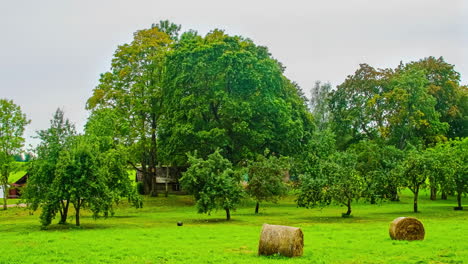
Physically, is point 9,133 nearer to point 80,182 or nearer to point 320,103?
point 80,182

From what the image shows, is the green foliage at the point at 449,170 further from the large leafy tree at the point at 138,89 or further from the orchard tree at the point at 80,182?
the large leafy tree at the point at 138,89

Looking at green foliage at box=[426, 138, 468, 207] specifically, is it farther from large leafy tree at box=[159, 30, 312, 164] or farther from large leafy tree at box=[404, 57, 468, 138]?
large leafy tree at box=[404, 57, 468, 138]

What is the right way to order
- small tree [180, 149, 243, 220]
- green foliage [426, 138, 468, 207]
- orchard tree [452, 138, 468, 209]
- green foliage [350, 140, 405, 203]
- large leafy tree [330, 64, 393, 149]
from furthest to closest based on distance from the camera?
large leafy tree [330, 64, 393, 149]
orchard tree [452, 138, 468, 209]
green foliage [426, 138, 468, 207]
green foliage [350, 140, 405, 203]
small tree [180, 149, 243, 220]

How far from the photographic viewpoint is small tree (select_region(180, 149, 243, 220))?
123 ft

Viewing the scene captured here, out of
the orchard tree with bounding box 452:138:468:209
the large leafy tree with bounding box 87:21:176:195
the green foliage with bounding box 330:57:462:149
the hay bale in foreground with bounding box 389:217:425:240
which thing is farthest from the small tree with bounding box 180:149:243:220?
the green foliage with bounding box 330:57:462:149

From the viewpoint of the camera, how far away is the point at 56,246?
22062mm

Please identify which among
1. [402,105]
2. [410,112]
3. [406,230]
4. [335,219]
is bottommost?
[335,219]

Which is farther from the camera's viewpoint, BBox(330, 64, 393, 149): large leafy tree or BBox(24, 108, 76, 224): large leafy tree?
BBox(330, 64, 393, 149): large leafy tree

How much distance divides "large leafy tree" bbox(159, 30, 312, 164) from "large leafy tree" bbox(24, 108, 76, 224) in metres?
18.5

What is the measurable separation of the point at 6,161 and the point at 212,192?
24330mm

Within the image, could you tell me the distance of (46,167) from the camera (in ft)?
109

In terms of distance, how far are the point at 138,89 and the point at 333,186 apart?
2938cm

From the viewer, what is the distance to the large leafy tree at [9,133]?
165 ft

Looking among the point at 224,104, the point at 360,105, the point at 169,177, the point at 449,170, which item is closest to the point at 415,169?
the point at 449,170
